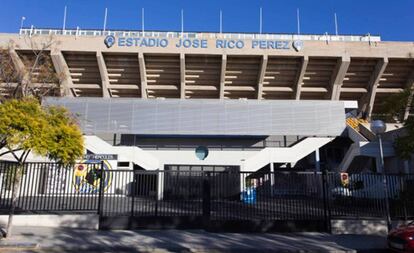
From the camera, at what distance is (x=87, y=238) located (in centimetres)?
1177

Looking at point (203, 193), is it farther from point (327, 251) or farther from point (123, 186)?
point (327, 251)

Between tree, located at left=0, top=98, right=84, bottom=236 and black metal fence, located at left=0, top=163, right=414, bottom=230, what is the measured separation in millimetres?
1882

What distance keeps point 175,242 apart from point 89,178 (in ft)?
18.1

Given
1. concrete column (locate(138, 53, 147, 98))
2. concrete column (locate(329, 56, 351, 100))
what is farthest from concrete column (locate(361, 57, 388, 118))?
concrete column (locate(138, 53, 147, 98))

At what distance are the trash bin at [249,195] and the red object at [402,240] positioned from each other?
5.85 metres

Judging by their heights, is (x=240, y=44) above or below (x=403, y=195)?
above

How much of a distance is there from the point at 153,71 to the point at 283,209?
2912 centimetres

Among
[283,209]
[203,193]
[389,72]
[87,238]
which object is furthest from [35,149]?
[389,72]

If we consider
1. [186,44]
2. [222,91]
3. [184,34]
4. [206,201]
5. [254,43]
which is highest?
[184,34]

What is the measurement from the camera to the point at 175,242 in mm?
11461

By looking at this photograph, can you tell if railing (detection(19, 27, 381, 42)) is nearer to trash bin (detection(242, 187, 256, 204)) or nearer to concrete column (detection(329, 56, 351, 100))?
concrete column (detection(329, 56, 351, 100))

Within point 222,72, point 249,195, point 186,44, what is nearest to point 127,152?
point 186,44

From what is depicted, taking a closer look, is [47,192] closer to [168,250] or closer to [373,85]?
[168,250]

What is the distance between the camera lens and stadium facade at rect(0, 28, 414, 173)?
3238 centimetres
